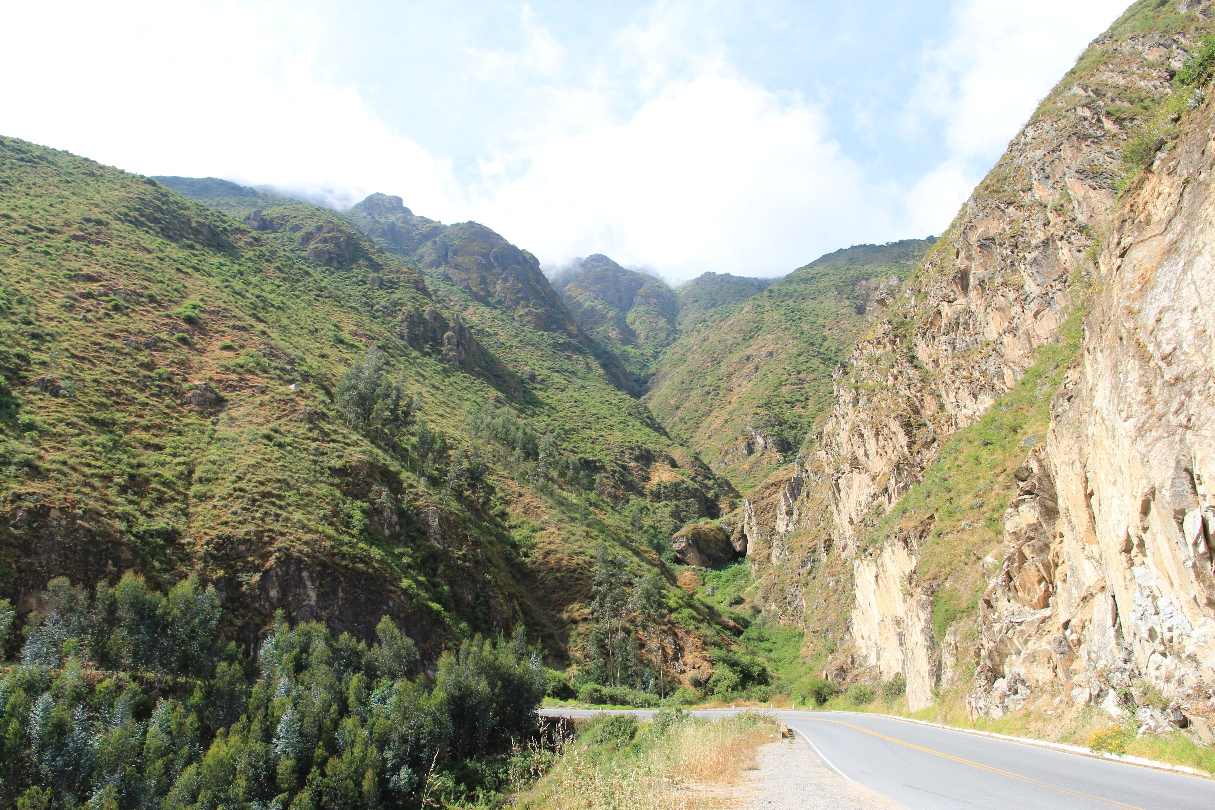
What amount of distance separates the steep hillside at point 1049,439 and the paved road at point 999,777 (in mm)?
1984

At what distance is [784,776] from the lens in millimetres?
10820

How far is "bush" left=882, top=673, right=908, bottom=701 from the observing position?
2531 cm

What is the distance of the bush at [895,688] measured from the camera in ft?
83.0

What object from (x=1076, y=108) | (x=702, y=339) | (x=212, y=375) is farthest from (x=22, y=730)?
(x=702, y=339)

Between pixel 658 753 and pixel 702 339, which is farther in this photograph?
pixel 702 339

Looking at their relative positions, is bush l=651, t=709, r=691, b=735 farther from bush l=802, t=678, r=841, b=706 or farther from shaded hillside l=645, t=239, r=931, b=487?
shaded hillside l=645, t=239, r=931, b=487

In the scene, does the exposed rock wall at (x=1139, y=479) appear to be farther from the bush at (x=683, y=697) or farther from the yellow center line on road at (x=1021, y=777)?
the bush at (x=683, y=697)

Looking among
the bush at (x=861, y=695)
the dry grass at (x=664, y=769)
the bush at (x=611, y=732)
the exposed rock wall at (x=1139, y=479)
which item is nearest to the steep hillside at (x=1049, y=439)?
the exposed rock wall at (x=1139, y=479)

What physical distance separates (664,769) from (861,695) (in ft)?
72.4

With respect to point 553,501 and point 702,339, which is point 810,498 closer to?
point 553,501

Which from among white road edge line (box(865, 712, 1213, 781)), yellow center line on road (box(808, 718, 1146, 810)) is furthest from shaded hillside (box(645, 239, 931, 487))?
yellow center line on road (box(808, 718, 1146, 810))

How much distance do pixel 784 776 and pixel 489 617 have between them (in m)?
33.4

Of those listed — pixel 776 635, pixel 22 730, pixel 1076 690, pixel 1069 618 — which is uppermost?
pixel 1069 618

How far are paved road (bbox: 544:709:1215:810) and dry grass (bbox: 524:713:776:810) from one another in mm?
2479
